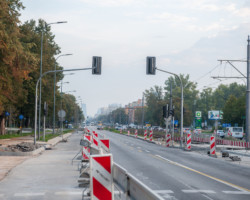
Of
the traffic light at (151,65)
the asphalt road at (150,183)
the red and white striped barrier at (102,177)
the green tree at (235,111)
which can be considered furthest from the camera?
the green tree at (235,111)

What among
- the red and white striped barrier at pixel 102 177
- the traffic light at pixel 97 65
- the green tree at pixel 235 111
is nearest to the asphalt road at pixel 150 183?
the red and white striped barrier at pixel 102 177

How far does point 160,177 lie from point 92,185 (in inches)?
313

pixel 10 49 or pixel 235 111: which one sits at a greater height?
pixel 10 49

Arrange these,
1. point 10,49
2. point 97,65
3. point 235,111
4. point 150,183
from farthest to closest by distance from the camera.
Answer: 1. point 235,111
2. point 97,65
3. point 10,49
4. point 150,183

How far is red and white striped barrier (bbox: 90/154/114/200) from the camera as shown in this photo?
283 inches

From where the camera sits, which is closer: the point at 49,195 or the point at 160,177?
the point at 49,195

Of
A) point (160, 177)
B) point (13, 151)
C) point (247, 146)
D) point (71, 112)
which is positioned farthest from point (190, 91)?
point (160, 177)

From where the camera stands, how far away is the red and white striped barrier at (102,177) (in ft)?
23.6

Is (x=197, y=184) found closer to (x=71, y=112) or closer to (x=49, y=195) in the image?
(x=49, y=195)

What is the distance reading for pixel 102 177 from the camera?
727 cm

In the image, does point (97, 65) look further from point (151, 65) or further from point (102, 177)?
point (102, 177)

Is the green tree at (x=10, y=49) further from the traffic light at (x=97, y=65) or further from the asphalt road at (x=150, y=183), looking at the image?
the asphalt road at (x=150, y=183)

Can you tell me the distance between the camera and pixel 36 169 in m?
17.5

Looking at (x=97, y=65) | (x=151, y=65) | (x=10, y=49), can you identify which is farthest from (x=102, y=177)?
(x=151, y=65)
